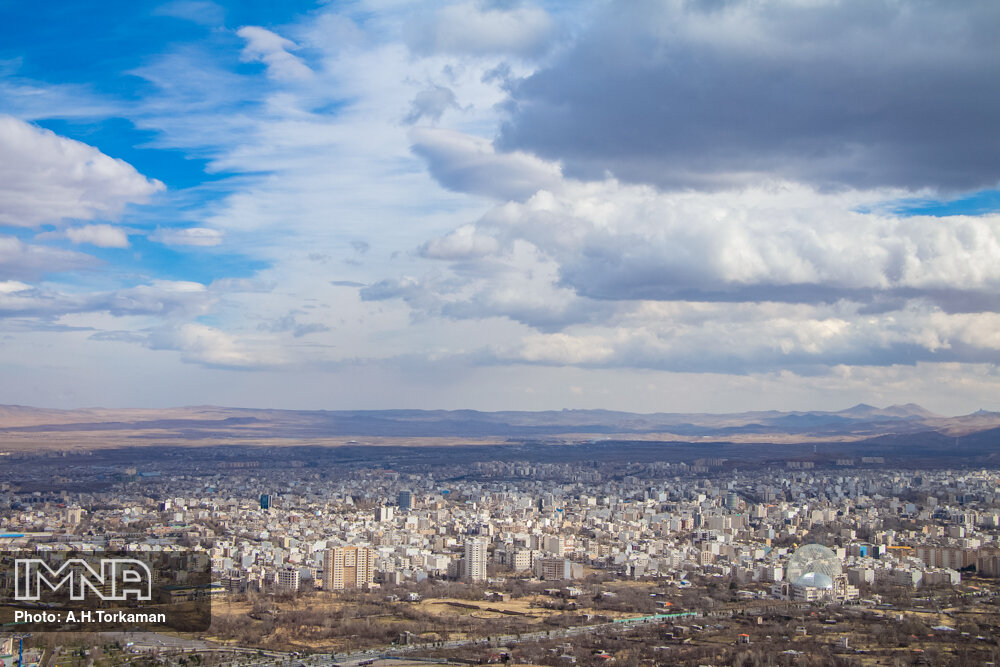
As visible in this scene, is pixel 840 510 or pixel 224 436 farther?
pixel 224 436

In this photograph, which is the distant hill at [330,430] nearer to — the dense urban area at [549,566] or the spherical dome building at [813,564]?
the dense urban area at [549,566]

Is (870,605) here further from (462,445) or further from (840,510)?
(462,445)

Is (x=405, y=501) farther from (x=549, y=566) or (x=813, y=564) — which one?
(x=813, y=564)

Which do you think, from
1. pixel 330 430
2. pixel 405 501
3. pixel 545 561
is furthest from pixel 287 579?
pixel 330 430

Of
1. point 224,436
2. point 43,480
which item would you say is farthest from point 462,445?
point 43,480

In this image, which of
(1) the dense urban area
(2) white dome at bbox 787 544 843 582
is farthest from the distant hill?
(2) white dome at bbox 787 544 843 582

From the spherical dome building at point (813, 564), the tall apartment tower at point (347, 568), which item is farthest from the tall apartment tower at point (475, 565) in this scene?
the spherical dome building at point (813, 564)
